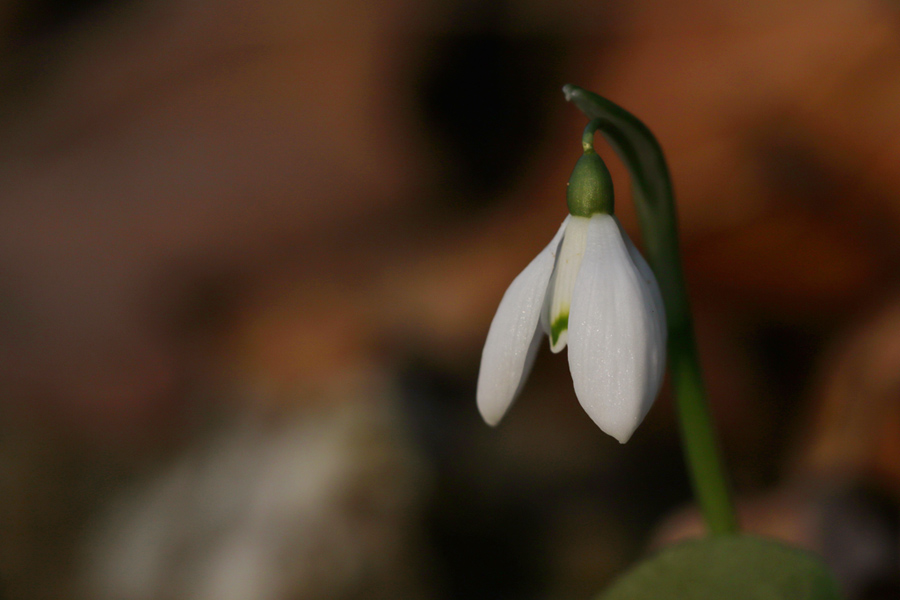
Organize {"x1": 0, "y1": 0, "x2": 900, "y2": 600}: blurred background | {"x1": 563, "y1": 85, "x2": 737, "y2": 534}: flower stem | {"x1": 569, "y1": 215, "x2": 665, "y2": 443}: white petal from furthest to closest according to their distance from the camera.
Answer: {"x1": 0, "y1": 0, "x2": 900, "y2": 600}: blurred background < {"x1": 563, "y1": 85, "x2": 737, "y2": 534}: flower stem < {"x1": 569, "y1": 215, "x2": 665, "y2": 443}: white petal

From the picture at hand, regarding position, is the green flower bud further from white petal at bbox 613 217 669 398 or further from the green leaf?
the green leaf

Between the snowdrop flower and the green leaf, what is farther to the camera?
the green leaf

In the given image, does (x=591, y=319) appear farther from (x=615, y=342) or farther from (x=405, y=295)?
(x=405, y=295)

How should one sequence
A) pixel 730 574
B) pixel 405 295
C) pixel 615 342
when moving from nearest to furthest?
pixel 615 342, pixel 730 574, pixel 405 295

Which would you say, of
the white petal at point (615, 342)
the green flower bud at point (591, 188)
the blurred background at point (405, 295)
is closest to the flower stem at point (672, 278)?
the green flower bud at point (591, 188)

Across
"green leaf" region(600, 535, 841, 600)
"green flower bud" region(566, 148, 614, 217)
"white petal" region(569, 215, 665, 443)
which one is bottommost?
"green leaf" region(600, 535, 841, 600)

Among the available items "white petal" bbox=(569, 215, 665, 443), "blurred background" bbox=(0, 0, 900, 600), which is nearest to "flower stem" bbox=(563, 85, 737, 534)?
"white petal" bbox=(569, 215, 665, 443)

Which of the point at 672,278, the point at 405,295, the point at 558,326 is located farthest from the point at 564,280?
the point at 405,295

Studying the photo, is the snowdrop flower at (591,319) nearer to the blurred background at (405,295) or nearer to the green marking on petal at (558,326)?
the green marking on petal at (558,326)
